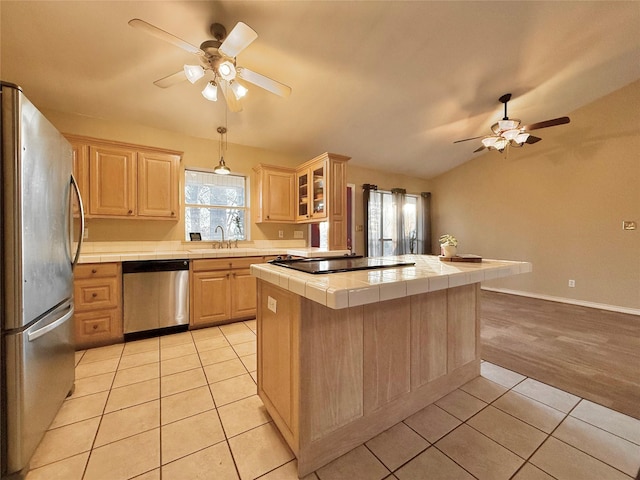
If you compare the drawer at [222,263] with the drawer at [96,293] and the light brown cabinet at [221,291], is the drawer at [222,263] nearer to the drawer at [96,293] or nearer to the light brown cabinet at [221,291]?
the light brown cabinet at [221,291]

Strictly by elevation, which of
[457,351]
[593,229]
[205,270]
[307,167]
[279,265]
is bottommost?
[457,351]

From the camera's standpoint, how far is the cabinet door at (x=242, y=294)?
129 inches

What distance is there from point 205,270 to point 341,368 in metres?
2.30

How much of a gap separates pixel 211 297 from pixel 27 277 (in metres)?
2.00

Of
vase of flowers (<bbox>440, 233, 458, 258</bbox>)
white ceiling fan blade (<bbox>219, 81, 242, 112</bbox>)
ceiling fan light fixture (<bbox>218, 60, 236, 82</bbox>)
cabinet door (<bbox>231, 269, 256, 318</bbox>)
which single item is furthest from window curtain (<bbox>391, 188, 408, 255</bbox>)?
Result: ceiling fan light fixture (<bbox>218, 60, 236, 82</bbox>)

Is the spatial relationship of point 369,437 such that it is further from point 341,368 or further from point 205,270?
point 205,270

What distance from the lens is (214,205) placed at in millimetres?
3838

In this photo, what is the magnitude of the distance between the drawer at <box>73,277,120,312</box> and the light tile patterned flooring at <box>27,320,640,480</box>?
28.1 inches

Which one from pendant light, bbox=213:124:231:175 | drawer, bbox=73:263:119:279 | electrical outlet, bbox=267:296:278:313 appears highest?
pendant light, bbox=213:124:231:175

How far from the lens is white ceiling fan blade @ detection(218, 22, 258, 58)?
63.6 inches

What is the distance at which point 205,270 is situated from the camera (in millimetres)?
3090

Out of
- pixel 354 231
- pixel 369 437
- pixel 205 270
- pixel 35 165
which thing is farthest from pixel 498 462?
pixel 354 231

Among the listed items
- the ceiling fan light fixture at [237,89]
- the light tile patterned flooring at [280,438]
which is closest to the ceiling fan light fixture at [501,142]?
the light tile patterned flooring at [280,438]

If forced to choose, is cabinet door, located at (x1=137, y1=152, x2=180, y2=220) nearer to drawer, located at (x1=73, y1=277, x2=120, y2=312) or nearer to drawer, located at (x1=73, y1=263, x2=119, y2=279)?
drawer, located at (x1=73, y1=263, x2=119, y2=279)
